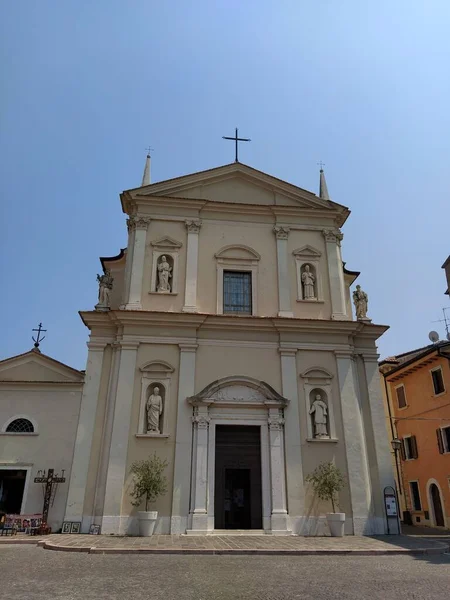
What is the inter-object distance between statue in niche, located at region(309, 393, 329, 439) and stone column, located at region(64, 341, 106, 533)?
6989 millimetres

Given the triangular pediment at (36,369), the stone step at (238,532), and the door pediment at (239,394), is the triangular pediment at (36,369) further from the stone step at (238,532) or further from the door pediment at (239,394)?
the stone step at (238,532)

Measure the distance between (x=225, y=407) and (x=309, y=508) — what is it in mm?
3879

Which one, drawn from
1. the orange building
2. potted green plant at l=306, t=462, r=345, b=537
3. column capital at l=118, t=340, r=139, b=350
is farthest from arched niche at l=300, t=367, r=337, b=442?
the orange building

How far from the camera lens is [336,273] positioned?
1834 cm

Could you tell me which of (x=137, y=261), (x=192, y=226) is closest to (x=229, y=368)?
(x=137, y=261)

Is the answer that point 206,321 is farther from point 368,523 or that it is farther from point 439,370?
point 439,370

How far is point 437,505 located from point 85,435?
16.9m

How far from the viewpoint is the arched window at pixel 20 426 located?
1548 cm

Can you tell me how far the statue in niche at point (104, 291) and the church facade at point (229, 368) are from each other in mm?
76

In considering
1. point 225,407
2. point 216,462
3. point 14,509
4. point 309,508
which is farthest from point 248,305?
point 14,509

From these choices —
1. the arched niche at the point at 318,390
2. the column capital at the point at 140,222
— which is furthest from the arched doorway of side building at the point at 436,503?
the column capital at the point at 140,222

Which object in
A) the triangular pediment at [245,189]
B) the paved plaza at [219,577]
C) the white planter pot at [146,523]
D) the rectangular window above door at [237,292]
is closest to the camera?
the paved plaza at [219,577]

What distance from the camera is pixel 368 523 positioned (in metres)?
14.6

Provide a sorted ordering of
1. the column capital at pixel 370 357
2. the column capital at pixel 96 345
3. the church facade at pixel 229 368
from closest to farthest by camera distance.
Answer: the church facade at pixel 229 368 < the column capital at pixel 96 345 < the column capital at pixel 370 357
